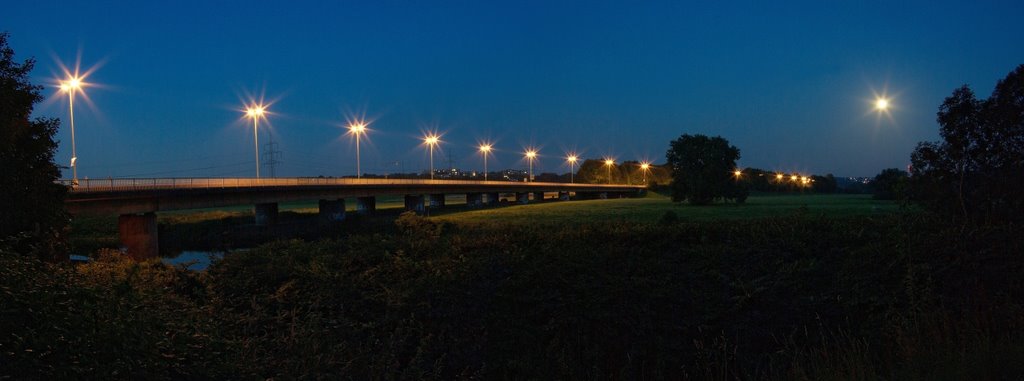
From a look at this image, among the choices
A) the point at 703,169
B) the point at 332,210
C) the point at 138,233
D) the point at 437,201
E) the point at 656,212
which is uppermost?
the point at 703,169

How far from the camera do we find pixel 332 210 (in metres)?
70.4

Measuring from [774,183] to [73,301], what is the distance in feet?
612

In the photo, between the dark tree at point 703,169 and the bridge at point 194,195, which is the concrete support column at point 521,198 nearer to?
the bridge at point 194,195

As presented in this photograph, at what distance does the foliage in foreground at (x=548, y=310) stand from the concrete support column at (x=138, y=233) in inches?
1046

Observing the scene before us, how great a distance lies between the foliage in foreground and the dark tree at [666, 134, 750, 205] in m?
50.9

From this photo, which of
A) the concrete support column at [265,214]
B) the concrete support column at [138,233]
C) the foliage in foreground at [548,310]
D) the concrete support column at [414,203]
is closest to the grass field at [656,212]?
the concrete support column at [265,214]

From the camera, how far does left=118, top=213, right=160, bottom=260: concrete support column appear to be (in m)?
39.0

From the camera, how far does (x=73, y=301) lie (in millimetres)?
6703

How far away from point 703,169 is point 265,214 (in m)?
47.9

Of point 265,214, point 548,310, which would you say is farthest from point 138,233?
point 548,310

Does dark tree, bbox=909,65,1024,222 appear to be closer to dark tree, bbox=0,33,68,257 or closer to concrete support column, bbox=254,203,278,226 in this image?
dark tree, bbox=0,33,68,257

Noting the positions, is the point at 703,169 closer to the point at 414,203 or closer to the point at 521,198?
the point at 414,203

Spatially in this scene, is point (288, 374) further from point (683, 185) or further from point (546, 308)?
point (683, 185)

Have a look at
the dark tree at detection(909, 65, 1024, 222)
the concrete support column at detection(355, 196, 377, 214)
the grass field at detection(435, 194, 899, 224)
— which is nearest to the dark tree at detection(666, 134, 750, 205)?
the grass field at detection(435, 194, 899, 224)
